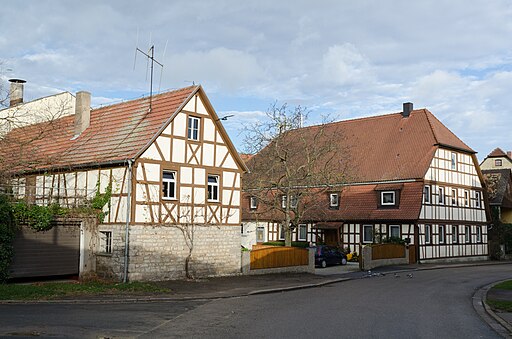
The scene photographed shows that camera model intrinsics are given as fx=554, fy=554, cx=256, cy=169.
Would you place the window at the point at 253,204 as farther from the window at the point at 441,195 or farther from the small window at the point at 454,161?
the small window at the point at 454,161

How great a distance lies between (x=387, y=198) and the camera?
40.8 m

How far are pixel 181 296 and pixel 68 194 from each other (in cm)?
951

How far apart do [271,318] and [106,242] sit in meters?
11.9

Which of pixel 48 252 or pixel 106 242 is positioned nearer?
pixel 48 252

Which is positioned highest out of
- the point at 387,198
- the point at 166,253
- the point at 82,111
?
the point at 82,111

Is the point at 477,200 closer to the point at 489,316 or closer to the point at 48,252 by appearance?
the point at 489,316

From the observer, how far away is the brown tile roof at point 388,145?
133ft

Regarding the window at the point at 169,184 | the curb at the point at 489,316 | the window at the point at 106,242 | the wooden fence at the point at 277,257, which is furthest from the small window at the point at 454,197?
the window at the point at 106,242

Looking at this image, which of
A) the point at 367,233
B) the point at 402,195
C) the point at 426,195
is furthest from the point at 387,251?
the point at 426,195

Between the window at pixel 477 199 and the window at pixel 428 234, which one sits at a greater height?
the window at pixel 477 199

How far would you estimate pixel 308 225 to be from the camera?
145 ft

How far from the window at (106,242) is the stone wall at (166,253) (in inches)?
10.6

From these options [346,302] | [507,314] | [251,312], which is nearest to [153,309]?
[251,312]

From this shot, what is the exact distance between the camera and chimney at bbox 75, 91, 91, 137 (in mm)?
28391
